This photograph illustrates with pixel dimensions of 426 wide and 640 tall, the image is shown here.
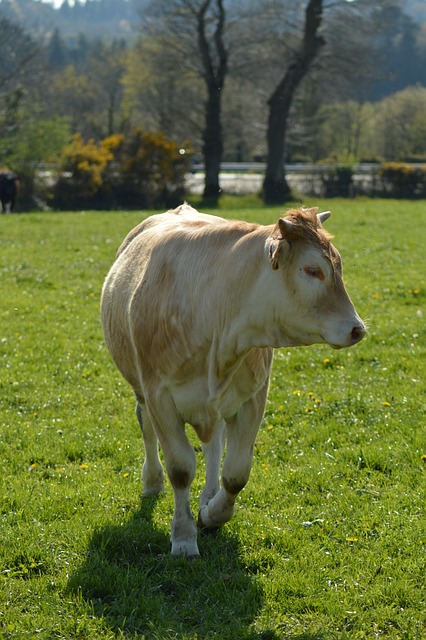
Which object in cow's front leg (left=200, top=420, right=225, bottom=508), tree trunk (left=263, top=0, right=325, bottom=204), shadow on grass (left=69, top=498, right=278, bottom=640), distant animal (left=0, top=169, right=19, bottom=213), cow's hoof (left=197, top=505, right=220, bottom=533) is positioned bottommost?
shadow on grass (left=69, top=498, right=278, bottom=640)

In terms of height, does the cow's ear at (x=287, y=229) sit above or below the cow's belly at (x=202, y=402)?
above

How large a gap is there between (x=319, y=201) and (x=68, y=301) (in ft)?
86.7

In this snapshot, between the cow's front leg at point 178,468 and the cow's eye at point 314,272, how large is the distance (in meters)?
1.40

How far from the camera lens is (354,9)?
3741cm

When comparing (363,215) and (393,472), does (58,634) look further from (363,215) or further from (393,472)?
(363,215)

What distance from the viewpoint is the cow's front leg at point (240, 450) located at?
5.23 m

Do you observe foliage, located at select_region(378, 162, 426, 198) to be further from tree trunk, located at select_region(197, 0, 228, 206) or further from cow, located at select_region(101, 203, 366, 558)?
cow, located at select_region(101, 203, 366, 558)

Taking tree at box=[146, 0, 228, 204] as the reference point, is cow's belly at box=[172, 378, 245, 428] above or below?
below

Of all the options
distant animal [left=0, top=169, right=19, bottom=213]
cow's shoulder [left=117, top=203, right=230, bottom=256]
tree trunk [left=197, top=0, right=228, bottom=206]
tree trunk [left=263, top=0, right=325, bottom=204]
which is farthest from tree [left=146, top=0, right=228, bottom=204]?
cow's shoulder [left=117, top=203, right=230, bottom=256]

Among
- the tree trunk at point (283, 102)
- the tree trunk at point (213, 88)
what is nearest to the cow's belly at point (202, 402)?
the tree trunk at point (213, 88)

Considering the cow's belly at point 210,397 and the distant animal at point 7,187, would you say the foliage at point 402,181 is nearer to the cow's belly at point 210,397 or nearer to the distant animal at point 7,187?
the distant animal at point 7,187

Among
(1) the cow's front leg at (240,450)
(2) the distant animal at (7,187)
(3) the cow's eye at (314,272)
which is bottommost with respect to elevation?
(1) the cow's front leg at (240,450)

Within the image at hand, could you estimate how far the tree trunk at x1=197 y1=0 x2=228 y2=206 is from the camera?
37.0 metres

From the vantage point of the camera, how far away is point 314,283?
4305 mm
